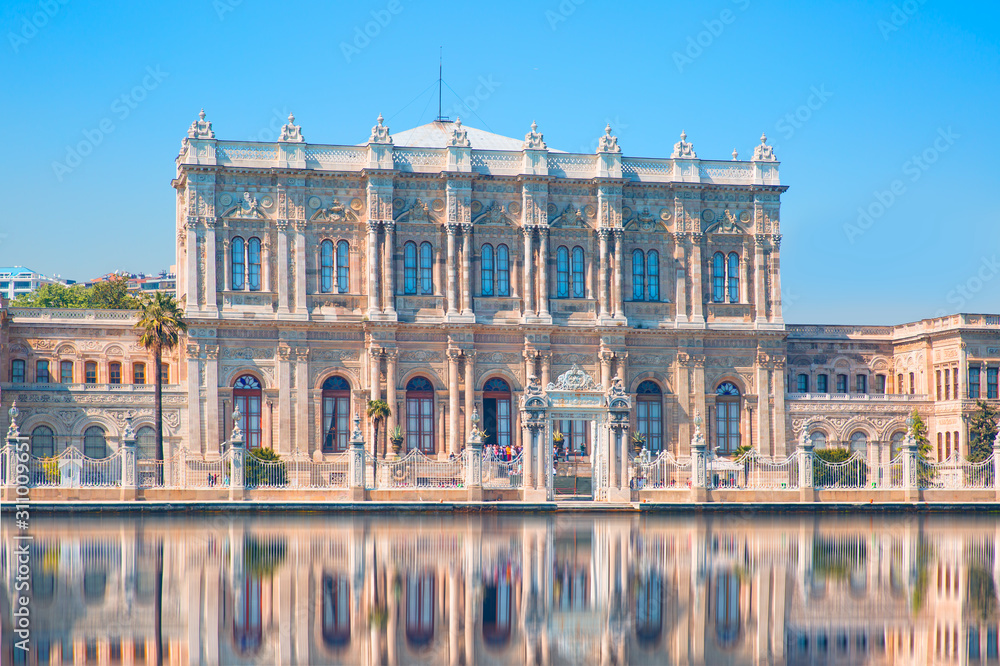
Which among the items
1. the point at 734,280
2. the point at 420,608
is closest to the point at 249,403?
the point at 734,280

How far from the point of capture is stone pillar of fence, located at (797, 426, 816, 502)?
36.8 m

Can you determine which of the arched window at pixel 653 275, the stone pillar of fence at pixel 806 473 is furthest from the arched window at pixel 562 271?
the stone pillar of fence at pixel 806 473

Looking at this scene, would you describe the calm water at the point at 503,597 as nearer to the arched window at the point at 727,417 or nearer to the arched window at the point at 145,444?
the arched window at the point at 145,444

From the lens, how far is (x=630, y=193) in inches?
2003

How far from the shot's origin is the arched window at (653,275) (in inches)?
2009

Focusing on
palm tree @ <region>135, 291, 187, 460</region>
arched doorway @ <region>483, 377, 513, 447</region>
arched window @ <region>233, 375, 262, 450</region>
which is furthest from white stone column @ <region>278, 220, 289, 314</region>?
arched doorway @ <region>483, 377, 513, 447</region>

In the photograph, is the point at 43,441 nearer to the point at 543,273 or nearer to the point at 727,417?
the point at 543,273

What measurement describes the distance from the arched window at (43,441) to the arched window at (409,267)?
45.3ft

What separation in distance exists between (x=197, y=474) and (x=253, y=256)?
11.6 metres

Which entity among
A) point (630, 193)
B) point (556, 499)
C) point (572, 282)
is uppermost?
point (630, 193)

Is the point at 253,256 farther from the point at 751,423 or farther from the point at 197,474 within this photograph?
the point at 751,423

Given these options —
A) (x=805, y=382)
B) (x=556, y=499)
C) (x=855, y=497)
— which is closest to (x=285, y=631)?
(x=556, y=499)

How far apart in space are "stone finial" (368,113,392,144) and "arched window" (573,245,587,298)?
8.39m

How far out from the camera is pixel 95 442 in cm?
4669
